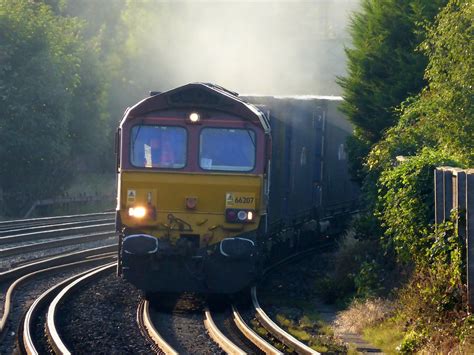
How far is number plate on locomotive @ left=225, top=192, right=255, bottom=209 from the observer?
13.3 metres

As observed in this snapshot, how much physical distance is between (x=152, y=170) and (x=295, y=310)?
2970mm

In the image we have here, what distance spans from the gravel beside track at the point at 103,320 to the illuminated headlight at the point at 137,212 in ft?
4.41

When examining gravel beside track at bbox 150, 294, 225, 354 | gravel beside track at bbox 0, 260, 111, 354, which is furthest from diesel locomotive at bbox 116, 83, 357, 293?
gravel beside track at bbox 0, 260, 111, 354

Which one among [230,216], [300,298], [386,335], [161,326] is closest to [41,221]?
[300,298]

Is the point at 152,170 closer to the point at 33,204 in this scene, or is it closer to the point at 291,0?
the point at 33,204

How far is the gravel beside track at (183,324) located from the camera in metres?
10.7

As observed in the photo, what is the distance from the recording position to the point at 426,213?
11.6m

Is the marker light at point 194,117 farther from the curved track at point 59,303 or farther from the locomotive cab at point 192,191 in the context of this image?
the curved track at point 59,303

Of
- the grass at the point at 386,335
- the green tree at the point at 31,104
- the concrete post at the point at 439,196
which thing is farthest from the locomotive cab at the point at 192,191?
the green tree at the point at 31,104

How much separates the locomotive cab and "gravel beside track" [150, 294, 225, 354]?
0.38 m

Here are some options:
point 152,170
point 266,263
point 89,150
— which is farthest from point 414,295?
point 89,150

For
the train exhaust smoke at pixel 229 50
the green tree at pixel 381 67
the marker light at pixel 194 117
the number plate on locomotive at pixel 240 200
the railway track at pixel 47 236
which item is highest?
the train exhaust smoke at pixel 229 50

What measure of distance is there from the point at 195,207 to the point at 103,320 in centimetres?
222

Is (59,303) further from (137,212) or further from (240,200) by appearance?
(240,200)
